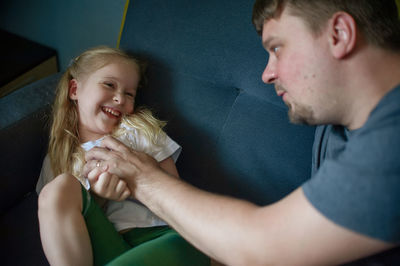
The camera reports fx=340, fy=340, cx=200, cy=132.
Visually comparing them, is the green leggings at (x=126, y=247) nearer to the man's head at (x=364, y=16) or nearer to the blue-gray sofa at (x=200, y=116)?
the blue-gray sofa at (x=200, y=116)

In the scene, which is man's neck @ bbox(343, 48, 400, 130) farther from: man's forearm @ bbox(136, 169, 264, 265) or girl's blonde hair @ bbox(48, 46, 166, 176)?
girl's blonde hair @ bbox(48, 46, 166, 176)

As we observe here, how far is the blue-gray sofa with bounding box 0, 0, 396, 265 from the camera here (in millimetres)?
1141

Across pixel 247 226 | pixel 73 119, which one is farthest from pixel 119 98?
pixel 247 226

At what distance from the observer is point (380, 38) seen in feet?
2.70

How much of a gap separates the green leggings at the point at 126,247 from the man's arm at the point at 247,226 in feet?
0.35

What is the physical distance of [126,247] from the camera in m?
1.06

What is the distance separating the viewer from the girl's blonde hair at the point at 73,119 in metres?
1.22

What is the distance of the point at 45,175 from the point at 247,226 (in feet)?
2.75

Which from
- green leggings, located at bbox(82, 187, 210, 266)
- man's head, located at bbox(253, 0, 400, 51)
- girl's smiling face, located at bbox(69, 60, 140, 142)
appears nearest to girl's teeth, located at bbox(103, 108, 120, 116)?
girl's smiling face, located at bbox(69, 60, 140, 142)

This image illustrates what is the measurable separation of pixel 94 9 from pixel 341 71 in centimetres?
153

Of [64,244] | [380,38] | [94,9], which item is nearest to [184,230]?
[64,244]

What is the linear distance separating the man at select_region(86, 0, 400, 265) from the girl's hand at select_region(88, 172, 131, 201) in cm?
2

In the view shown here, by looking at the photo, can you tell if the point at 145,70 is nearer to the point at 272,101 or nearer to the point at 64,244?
the point at 272,101

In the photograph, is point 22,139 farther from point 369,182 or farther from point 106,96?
point 369,182
